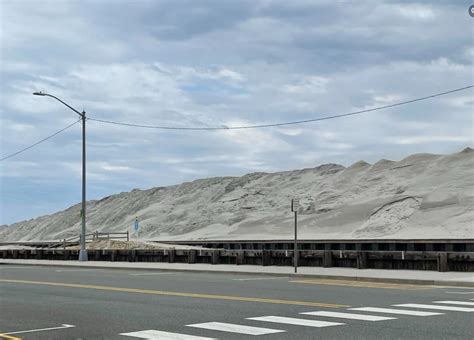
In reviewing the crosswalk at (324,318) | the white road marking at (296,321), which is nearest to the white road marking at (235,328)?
the crosswalk at (324,318)

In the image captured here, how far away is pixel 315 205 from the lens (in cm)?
8431

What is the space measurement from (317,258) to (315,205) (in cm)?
5472

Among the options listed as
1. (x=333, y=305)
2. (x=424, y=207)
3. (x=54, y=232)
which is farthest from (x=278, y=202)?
(x=333, y=305)

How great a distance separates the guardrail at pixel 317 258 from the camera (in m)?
25.3

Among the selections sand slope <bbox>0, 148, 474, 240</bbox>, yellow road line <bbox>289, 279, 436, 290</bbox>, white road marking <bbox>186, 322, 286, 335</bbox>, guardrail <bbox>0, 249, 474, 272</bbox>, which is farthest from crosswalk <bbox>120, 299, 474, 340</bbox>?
sand slope <bbox>0, 148, 474, 240</bbox>

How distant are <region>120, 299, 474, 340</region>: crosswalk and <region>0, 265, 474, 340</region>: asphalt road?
0.06 feet

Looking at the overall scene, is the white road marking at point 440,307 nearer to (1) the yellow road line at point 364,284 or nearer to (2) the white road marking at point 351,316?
(2) the white road marking at point 351,316

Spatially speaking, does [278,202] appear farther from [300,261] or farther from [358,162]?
[300,261]

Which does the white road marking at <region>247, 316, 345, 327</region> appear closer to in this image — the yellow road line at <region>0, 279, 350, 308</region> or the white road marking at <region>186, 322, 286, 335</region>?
the white road marking at <region>186, 322, 286, 335</region>

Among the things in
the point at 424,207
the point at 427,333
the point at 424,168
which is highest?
the point at 424,168

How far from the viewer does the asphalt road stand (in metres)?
11.5

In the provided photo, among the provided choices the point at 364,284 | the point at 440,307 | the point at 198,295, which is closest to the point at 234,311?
the point at 198,295

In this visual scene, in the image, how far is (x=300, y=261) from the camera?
3067cm

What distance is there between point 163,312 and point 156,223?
8849 cm
